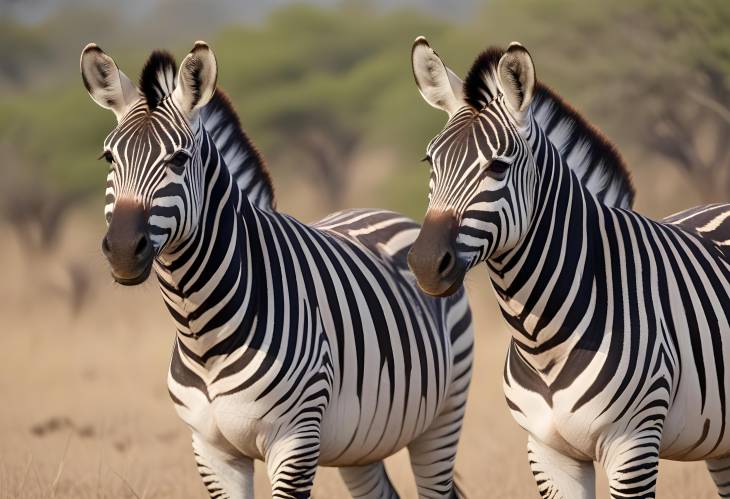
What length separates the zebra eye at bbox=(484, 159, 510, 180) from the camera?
4594mm

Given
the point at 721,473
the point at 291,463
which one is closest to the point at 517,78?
the point at 291,463

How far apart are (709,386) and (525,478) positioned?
3939 mm

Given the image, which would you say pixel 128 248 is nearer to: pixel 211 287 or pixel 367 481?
pixel 211 287

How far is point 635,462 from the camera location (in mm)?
4730

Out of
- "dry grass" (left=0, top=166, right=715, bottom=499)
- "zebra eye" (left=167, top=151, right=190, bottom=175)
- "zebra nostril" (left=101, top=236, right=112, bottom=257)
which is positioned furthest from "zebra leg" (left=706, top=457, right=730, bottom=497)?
"zebra nostril" (left=101, top=236, right=112, bottom=257)

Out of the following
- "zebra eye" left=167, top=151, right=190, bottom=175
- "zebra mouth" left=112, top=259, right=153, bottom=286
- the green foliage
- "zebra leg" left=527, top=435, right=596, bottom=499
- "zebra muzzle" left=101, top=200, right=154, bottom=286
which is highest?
the green foliage

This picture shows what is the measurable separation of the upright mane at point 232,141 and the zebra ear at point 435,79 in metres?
1.04

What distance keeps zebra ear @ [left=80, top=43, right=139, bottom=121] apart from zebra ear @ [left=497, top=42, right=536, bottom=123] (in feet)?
5.25

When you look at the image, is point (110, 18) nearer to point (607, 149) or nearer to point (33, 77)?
point (33, 77)

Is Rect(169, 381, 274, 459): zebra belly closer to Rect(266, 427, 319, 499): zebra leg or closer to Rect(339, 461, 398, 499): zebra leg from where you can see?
Rect(266, 427, 319, 499): zebra leg

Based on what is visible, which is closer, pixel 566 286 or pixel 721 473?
pixel 566 286

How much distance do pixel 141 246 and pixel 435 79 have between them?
135 cm

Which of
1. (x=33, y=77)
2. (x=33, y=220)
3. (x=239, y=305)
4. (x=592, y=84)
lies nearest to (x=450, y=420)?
(x=239, y=305)

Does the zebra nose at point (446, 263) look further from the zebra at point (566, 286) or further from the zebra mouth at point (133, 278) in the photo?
the zebra mouth at point (133, 278)
